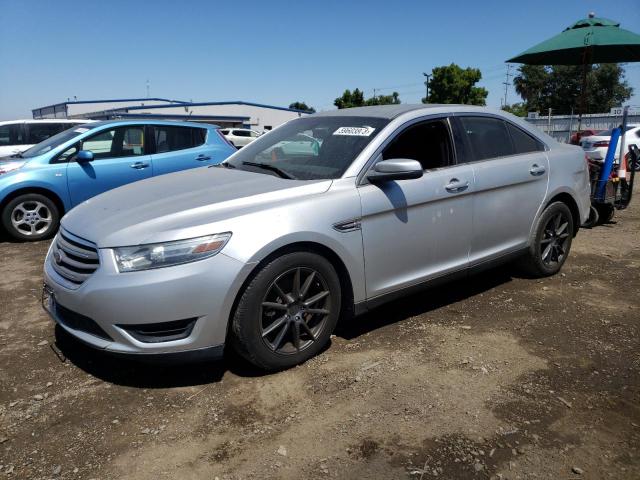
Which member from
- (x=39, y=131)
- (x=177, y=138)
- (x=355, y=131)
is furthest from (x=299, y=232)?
(x=39, y=131)

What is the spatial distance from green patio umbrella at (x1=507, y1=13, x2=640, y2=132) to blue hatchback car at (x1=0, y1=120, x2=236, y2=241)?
20.7ft

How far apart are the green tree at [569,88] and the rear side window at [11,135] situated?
59951 mm

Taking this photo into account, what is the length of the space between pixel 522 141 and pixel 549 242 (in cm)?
102

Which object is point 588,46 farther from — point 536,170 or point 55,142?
point 55,142

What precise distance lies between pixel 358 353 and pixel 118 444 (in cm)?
158

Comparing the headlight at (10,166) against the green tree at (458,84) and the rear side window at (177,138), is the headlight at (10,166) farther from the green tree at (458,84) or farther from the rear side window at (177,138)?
the green tree at (458,84)

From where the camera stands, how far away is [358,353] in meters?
3.45

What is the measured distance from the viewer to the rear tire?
4.67m

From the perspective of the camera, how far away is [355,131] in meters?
3.75

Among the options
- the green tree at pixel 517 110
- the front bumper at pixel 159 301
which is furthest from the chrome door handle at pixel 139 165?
the green tree at pixel 517 110

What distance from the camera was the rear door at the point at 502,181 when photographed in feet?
13.4

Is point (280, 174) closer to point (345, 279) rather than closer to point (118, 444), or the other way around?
point (345, 279)

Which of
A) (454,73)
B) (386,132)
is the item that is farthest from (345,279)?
(454,73)

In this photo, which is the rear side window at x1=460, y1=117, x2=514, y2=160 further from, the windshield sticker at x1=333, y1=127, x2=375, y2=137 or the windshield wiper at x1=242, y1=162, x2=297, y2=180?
the windshield wiper at x1=242, y1=162, x2=297, y2=180
